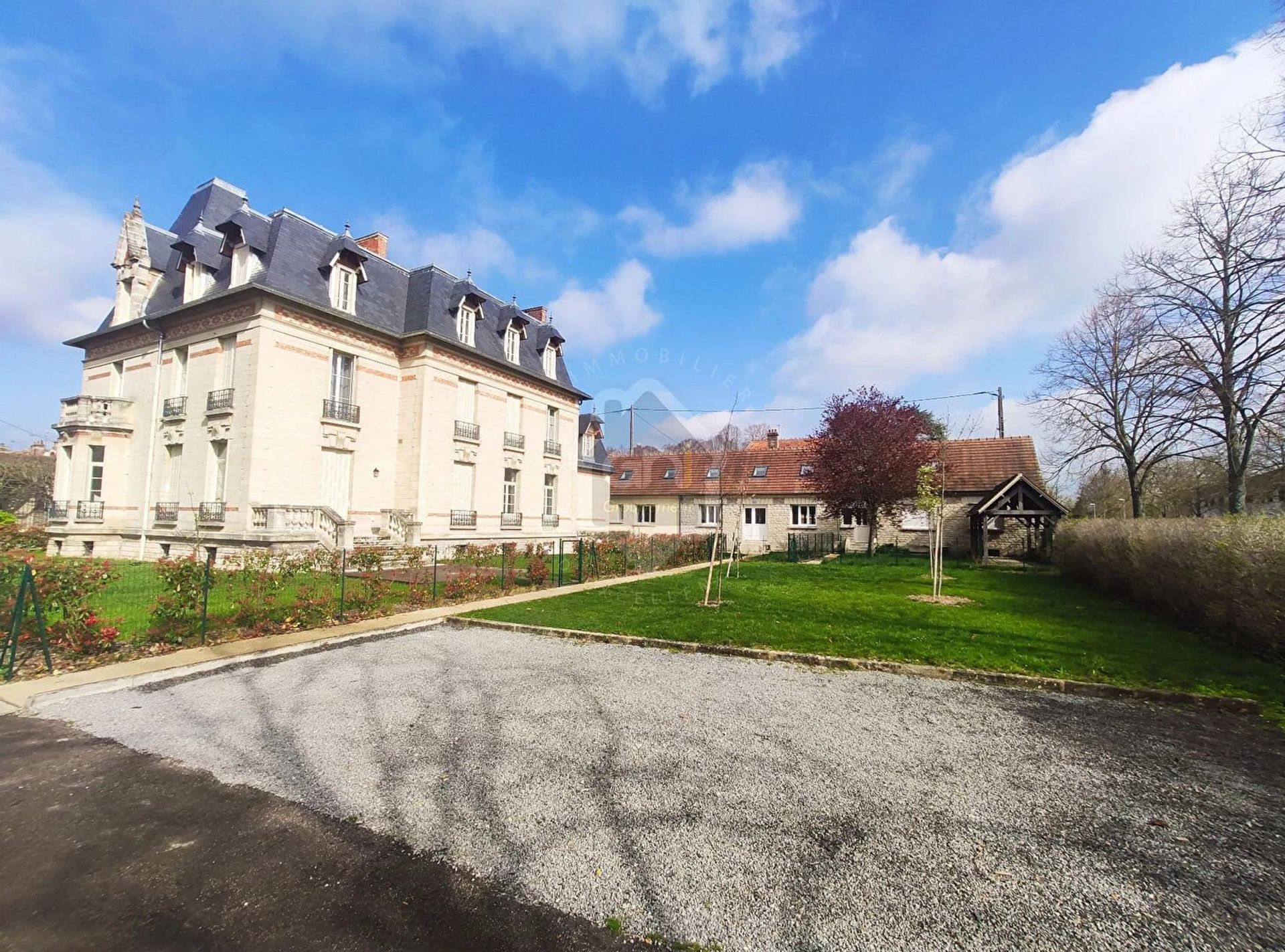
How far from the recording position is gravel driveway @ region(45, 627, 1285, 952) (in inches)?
101

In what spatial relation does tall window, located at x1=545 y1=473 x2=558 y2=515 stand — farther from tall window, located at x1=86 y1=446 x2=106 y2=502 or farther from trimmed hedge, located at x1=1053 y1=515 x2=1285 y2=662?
trimmed hedge, located at x1=1053 y1=515 x2=1285 y2=662

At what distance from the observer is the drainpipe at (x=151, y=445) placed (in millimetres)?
18766

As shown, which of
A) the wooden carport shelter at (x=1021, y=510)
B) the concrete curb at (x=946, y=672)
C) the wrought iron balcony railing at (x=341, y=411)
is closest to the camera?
the concrete curb at (x=946, y=672)

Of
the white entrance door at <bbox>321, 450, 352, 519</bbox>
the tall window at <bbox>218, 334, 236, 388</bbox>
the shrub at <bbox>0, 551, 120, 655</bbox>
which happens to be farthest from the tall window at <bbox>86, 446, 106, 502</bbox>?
the shrub at <bbox>0, 551, 120, 655</bbox>

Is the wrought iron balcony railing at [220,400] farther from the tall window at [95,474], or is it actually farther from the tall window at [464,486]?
the tall window at [464,486]

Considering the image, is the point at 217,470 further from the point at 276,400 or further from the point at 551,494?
the point at 551,494

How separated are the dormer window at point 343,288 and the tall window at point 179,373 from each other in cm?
534

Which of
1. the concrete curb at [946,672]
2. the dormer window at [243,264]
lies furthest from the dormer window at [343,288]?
the concrete curb at [946,672]

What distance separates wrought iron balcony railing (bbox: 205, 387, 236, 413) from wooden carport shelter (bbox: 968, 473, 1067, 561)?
87.7 feet

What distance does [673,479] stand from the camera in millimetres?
33562

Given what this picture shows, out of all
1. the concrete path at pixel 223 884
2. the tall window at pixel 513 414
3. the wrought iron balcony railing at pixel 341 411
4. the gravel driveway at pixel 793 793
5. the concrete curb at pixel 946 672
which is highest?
the tall window at pixel 513 414

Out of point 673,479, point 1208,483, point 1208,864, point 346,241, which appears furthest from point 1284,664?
point 1208,483

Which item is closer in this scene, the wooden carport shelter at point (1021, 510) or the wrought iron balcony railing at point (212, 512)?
the wrought iron balcony railing at point (212, 512)

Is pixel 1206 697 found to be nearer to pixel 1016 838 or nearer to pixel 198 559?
pixel 1016 838
